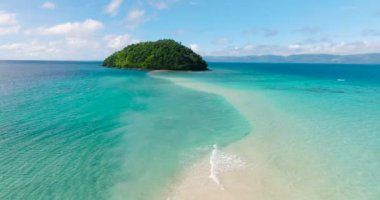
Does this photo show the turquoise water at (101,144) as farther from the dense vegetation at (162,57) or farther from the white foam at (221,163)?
the dense vegetation at (162,57)

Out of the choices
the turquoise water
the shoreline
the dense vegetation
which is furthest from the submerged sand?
the dense vegetation

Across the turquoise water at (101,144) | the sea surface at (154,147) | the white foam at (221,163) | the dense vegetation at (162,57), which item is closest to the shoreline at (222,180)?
the white foam at (221,163)

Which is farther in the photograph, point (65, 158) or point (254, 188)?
Answer: point (65, 158)

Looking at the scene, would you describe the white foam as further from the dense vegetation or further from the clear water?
the dense vegetation

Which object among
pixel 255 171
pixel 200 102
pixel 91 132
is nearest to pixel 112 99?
pixel 200 102

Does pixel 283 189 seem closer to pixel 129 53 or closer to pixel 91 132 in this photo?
pixel 91 132
